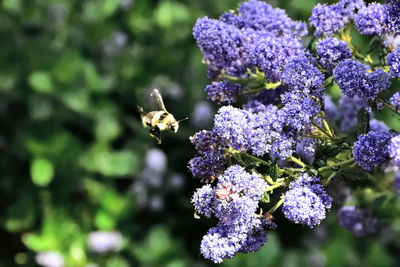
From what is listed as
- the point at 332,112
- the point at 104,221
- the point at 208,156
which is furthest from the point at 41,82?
the point at 208,156

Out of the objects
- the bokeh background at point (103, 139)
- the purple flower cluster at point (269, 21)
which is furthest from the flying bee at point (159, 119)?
the bokeh background at point (103, 139)

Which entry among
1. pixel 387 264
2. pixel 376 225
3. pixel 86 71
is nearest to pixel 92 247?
pixel 86 71

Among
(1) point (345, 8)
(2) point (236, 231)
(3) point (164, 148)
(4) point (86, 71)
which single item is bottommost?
(2) point (236, 231)

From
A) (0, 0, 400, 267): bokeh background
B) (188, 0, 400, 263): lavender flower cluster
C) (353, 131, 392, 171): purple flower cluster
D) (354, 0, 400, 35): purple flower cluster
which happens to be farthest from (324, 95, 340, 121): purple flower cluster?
(0, 0, 400, 267): bokeh background

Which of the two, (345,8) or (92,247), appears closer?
(345,8)

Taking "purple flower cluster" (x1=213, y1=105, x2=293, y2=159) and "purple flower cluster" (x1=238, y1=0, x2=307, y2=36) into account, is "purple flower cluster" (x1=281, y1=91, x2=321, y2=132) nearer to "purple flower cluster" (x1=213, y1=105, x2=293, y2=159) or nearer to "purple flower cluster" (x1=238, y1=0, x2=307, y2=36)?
"purple flower cluster" (x1=213, y1=105, x2=293, y2=159)

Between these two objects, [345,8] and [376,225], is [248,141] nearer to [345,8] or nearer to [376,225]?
[345,8]

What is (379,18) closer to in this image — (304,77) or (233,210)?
(304,77)
